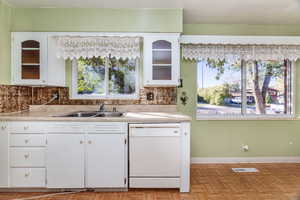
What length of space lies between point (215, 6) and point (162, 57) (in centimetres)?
94

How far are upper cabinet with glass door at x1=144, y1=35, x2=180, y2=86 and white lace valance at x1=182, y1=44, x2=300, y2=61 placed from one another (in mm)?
719

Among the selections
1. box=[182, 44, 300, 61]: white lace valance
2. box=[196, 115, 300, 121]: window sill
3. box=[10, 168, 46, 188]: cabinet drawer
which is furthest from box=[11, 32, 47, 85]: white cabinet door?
box=[196, 115, 300, 121]: window sill

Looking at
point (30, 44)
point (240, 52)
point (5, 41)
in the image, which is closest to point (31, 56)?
point (30, 44)

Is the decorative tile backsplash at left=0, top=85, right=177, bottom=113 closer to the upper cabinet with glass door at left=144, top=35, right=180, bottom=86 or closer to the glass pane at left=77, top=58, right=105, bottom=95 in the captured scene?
the glass pane at left=77, top=58, right=105, bottom=95

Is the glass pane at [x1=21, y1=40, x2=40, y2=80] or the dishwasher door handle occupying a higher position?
the glass pane at [x1=21, y1=40, x2=40, y2=80]

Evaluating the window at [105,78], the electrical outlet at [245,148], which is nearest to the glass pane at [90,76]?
the window at [105,78]

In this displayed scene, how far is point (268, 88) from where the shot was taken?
3.97m

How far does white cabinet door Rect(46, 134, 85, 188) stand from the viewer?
8.55 ft

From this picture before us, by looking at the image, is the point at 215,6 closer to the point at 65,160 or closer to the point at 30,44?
the point at 30,44

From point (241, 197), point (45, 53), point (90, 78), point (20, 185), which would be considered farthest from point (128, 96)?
point (241, 197)

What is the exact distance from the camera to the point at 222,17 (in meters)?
3.45

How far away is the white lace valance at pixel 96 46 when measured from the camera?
3.04m

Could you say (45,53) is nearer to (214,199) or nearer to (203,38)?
(203,38)

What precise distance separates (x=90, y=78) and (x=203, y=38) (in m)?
1.82
